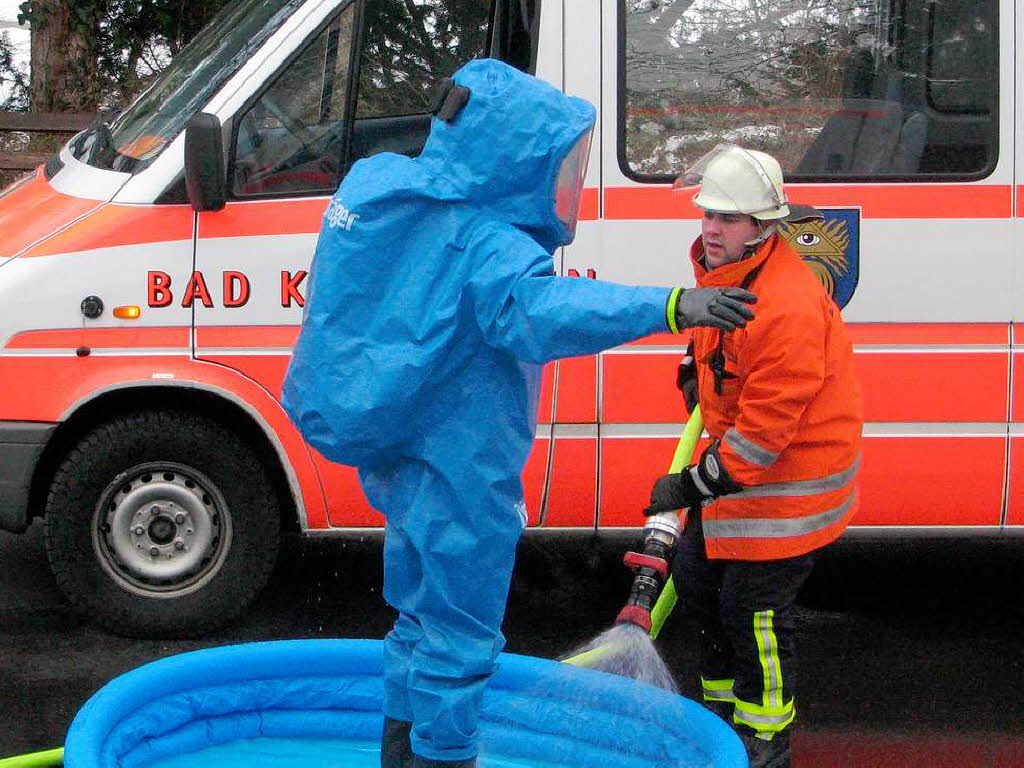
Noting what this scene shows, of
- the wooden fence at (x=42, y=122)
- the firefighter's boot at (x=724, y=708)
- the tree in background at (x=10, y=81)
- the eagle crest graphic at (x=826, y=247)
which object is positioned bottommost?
the firefighter's boot at (x=724, y=708)

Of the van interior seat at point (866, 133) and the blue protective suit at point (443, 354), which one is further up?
the van interior seat at point (866, 133)

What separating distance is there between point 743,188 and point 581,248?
4.88 ft

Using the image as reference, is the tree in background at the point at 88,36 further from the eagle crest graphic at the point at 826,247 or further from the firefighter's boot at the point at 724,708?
the firefighter's boot at the point at 724,708

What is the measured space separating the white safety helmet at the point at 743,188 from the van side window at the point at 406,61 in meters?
1.68

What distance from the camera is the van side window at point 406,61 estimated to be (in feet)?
16.9

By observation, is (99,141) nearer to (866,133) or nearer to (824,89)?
(824,89)

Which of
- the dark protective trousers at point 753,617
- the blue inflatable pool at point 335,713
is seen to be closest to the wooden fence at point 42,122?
the blue inflatable pool at point 335,713

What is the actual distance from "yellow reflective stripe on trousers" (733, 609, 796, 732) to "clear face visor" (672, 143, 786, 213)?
1.08m

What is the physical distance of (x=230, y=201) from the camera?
16.5 feet

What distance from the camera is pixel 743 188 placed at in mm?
3721

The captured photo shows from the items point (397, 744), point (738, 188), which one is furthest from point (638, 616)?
point (738, 188)

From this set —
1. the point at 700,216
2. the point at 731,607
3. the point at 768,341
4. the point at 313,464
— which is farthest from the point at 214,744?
the point at 700,216

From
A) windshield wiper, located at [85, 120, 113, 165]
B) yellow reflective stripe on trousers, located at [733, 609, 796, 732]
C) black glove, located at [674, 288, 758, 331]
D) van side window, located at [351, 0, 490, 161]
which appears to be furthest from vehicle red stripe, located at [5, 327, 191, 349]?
black glove, located at [674, 288, 758, 331]

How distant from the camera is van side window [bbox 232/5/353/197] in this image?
16.7ft
